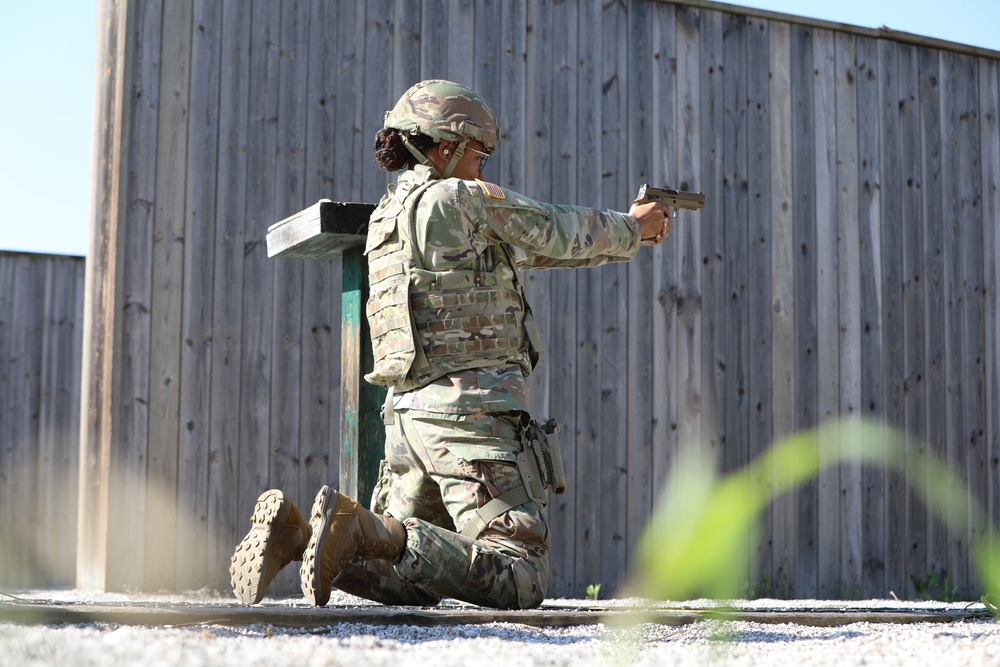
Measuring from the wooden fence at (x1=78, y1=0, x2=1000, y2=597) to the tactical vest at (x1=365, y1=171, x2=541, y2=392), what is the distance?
201cm

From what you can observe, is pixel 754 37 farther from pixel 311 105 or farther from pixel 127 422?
pixel 127 422

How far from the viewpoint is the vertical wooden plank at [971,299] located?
255 inches

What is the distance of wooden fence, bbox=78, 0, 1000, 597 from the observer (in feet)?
16.6

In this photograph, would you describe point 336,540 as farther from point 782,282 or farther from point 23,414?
point 23,414

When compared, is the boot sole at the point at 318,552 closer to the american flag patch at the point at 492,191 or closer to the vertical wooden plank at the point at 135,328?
the american flag patch at the point at 492,191

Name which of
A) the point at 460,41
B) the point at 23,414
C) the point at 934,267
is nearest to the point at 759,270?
the point at 934,267

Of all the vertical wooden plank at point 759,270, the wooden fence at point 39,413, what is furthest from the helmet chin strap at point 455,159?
the wooden fence at point 39,413

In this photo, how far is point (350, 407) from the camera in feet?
12.3

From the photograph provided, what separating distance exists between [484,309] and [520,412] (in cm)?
31

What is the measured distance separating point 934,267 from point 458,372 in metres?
4.23

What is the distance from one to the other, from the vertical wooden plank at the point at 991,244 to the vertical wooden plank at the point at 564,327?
2589 mm

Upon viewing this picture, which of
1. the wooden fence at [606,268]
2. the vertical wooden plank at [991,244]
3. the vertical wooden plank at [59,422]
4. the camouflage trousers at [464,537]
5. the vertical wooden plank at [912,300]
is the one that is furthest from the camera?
the vertical wooden plank at [59,422]

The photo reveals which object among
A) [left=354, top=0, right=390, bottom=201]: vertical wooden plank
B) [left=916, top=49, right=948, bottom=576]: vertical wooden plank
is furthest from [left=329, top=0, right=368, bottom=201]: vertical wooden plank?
[left=916, top=49, right=948, bottom=576]: vertical wooden plank

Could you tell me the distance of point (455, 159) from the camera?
3.40m
